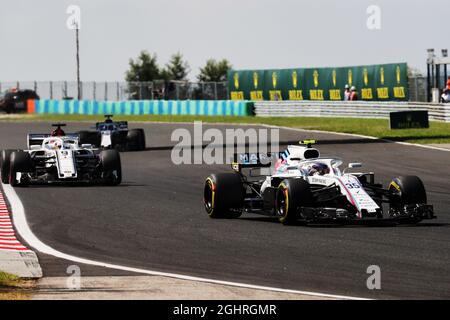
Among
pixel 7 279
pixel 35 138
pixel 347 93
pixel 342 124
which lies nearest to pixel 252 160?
pixel 7 279

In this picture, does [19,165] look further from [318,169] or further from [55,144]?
[318,169]

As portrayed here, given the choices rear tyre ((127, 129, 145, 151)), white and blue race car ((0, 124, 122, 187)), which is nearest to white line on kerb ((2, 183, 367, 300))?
white and blue race car ((0, 124, 122, 187))

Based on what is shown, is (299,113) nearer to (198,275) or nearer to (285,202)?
(285,202)

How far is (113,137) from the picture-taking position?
118 ft

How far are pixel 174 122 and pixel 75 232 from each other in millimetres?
41834

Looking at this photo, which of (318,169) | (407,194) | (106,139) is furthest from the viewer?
(106,139)

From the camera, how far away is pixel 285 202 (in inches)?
628

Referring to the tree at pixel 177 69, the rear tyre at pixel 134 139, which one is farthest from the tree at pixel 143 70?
the rear tyre at pixel 134 139

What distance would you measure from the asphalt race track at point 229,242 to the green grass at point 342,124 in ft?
47.2

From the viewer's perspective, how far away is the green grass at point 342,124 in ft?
125

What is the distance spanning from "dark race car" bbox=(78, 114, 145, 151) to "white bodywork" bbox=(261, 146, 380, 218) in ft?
59.1

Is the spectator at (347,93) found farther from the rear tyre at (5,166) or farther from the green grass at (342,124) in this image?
the rear tyre at (5,166)

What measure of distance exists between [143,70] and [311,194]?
11384 centimetres
